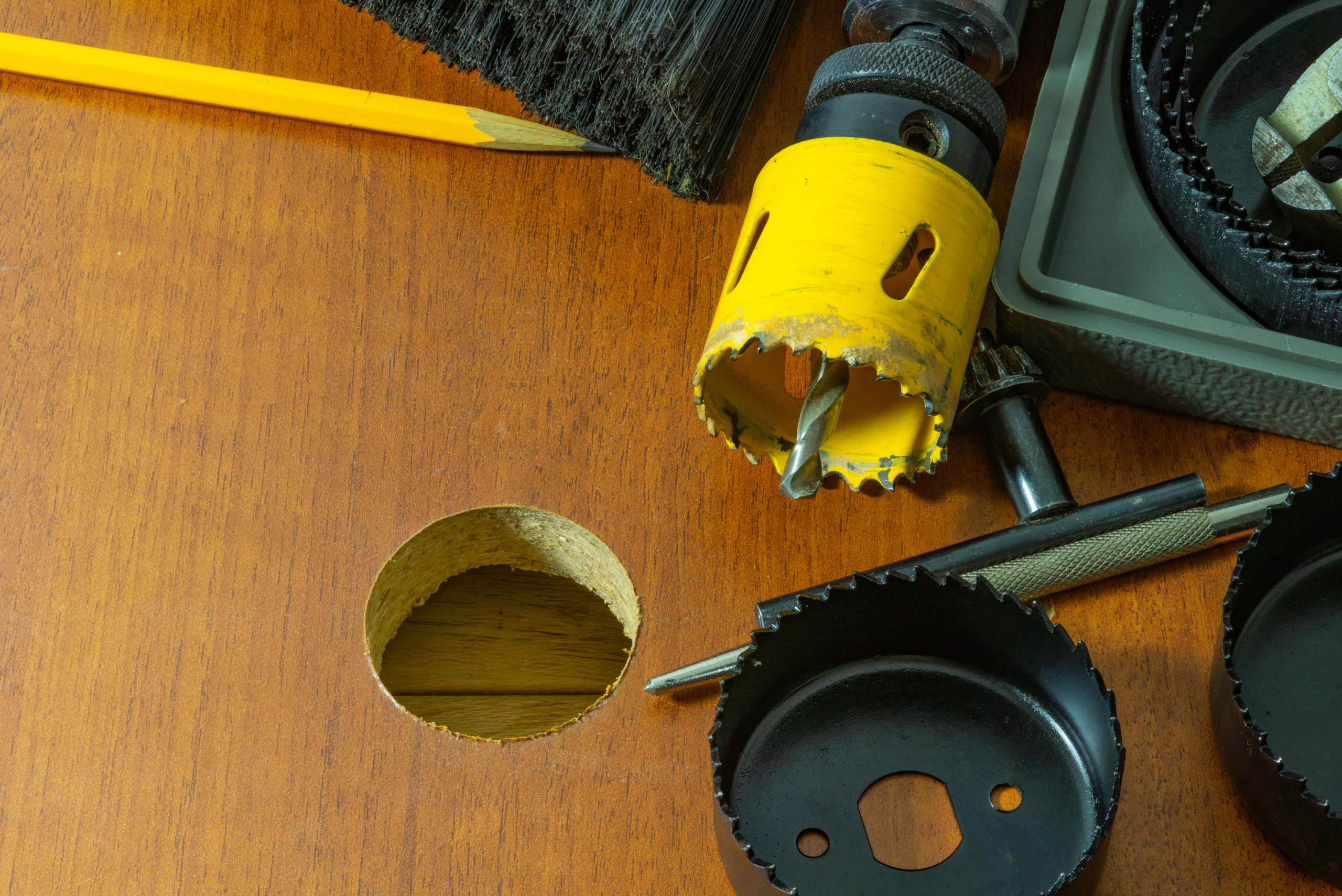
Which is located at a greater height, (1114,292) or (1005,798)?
(1114,292)

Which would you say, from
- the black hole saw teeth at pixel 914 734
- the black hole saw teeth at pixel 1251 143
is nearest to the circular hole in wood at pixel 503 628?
the black hole saw teeth at pixel 914 734

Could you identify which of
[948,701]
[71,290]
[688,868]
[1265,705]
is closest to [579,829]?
[688,868]

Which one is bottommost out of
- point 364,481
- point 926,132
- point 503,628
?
point 503,628

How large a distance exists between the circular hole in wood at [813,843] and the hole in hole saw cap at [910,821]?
23 mm

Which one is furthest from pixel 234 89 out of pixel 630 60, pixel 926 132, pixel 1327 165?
pixel 1327 165

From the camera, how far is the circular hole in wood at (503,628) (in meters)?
0.72

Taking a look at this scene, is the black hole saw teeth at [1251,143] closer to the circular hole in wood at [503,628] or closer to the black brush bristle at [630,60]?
the black brush bristle at [630,60]

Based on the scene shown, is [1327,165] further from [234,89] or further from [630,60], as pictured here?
[234,89]

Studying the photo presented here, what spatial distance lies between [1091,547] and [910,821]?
0.61ft

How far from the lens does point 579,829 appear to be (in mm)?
606

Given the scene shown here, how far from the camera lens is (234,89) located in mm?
789

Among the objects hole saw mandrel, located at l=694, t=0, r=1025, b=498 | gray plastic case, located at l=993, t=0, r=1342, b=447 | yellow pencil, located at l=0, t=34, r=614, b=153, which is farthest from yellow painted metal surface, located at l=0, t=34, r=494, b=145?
gray plastic case, located at l=993, t=0, r=1342, b=447

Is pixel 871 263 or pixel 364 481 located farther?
pixel 364 481

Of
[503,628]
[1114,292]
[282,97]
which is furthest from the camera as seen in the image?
[503,628]
